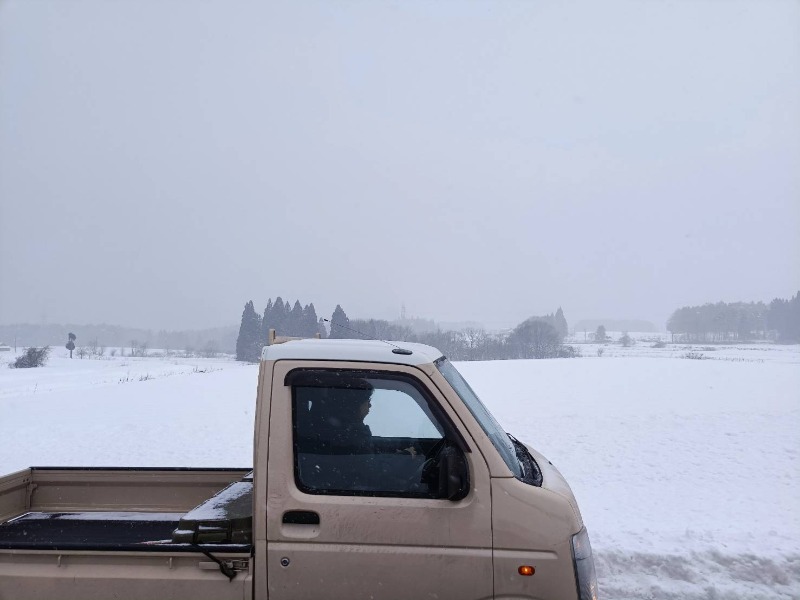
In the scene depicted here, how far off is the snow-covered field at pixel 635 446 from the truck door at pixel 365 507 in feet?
12.9

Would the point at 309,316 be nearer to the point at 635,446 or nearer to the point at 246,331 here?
the point at 635,446

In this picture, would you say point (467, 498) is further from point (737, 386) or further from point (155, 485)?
point (737, 386)

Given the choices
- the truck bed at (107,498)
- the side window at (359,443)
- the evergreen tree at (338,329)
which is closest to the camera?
the side window at (359,443)

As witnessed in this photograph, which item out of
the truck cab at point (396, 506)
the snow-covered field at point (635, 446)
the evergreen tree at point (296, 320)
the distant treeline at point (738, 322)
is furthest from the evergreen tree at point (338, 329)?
the distant treeline at point (738, 322)

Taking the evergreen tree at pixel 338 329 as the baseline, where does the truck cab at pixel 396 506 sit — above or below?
below

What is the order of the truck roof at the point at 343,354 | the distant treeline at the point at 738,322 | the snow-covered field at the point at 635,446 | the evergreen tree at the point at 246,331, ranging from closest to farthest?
the truck roof at the point at 343,354 < the snow-covered field at the point at 635,446 < the evergreen tree at the point at 246,331 < the distant treeline at the point at 738,322

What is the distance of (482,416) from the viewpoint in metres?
3.25

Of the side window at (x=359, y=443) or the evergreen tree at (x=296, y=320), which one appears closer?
the side window at (x=359, y=443)

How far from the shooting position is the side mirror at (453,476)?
272 cm

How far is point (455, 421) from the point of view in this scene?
290 centimetres

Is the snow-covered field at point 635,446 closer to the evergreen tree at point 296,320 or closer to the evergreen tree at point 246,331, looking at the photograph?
the evergreen tree at point 296,320

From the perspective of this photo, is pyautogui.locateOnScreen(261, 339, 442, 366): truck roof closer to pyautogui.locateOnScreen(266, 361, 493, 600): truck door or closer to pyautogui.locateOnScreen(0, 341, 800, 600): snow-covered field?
pyautogui.locateOnScreen(266, 361, 493, 600): truck door

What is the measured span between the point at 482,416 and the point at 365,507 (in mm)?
854

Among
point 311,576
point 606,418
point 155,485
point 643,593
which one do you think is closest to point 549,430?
point 606,418
